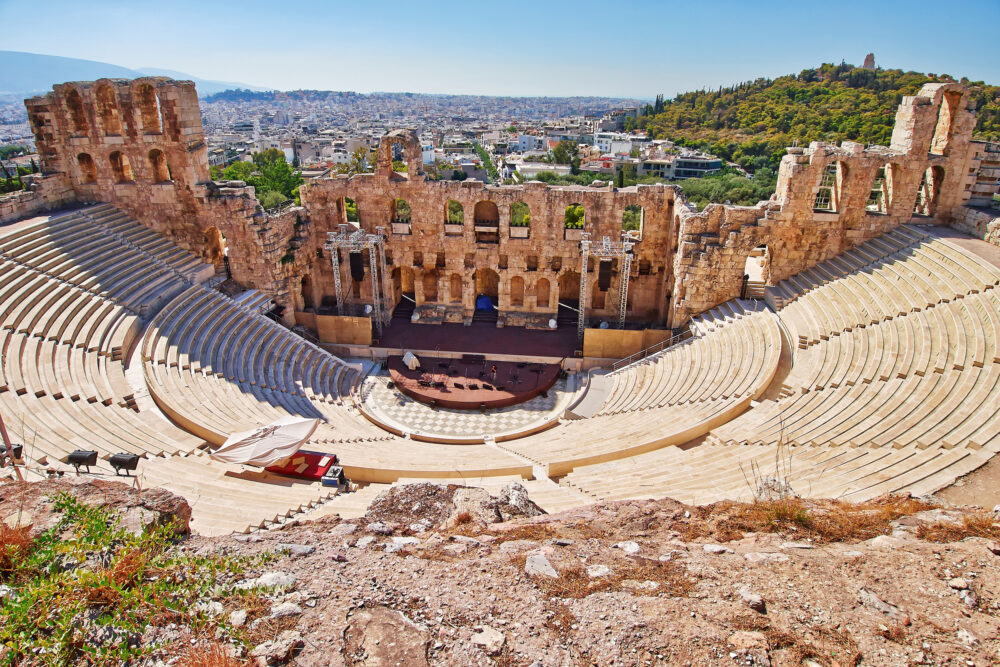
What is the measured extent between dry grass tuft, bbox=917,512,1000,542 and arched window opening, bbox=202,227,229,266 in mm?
25458

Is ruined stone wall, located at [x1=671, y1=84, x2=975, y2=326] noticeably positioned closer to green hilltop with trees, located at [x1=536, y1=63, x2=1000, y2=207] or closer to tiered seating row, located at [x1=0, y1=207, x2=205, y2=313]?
green hilltop with trees, located at [x1=536, y1=63, x2=1000, y2=207]

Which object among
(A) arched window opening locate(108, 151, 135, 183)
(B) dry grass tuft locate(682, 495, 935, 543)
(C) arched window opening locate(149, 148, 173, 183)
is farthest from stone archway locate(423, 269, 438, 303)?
(B) dry grass tuft locate(682, 495, 935, 543)

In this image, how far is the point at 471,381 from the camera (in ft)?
76.5

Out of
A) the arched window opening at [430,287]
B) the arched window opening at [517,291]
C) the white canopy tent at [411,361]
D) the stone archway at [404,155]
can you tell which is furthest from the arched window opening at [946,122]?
the arched window opening at [430,287]

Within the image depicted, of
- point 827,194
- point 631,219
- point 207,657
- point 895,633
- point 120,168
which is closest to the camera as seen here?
point 207,657

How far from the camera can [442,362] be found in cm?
2461

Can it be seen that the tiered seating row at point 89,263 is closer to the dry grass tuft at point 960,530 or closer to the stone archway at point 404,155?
the stone archway at point 404,155

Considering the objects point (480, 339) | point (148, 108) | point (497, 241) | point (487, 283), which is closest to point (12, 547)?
point (480, 339)

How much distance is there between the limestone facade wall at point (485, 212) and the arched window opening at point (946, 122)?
0.06 meters

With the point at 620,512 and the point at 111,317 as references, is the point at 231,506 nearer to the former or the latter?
the point at 620,512

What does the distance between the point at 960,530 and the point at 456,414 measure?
52.6ft

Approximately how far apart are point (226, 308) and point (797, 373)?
20428 millimetres

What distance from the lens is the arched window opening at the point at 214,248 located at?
2495cm

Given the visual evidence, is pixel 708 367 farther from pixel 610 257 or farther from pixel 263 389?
pixel 263 389
